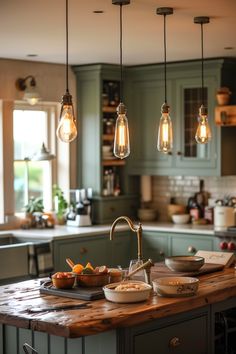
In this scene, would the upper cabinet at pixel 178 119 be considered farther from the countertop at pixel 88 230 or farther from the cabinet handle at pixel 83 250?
the cabinet handle at pixel 83 250

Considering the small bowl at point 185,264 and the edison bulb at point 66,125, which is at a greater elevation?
the edison bulb at point 66,125

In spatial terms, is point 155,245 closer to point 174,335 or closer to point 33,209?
point 33,209

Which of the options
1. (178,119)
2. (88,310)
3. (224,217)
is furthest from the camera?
(178,119)

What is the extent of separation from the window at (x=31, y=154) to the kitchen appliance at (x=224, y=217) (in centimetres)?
183

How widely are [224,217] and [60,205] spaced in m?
1.71

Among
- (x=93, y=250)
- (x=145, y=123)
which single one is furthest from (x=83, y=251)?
(x=145, y=123)

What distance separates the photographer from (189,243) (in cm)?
739

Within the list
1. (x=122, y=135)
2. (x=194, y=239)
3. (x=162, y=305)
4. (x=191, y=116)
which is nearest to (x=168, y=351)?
(x=162, y=305)

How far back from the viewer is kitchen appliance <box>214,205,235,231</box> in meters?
7.47

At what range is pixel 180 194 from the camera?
8.31 m

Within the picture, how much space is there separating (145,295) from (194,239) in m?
3.34

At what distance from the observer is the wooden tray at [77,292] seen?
164 inches

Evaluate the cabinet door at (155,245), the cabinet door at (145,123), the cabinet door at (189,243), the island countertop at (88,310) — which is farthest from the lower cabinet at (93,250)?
the island countertop at (88,310)

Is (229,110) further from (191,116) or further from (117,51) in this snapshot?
(117,51)
